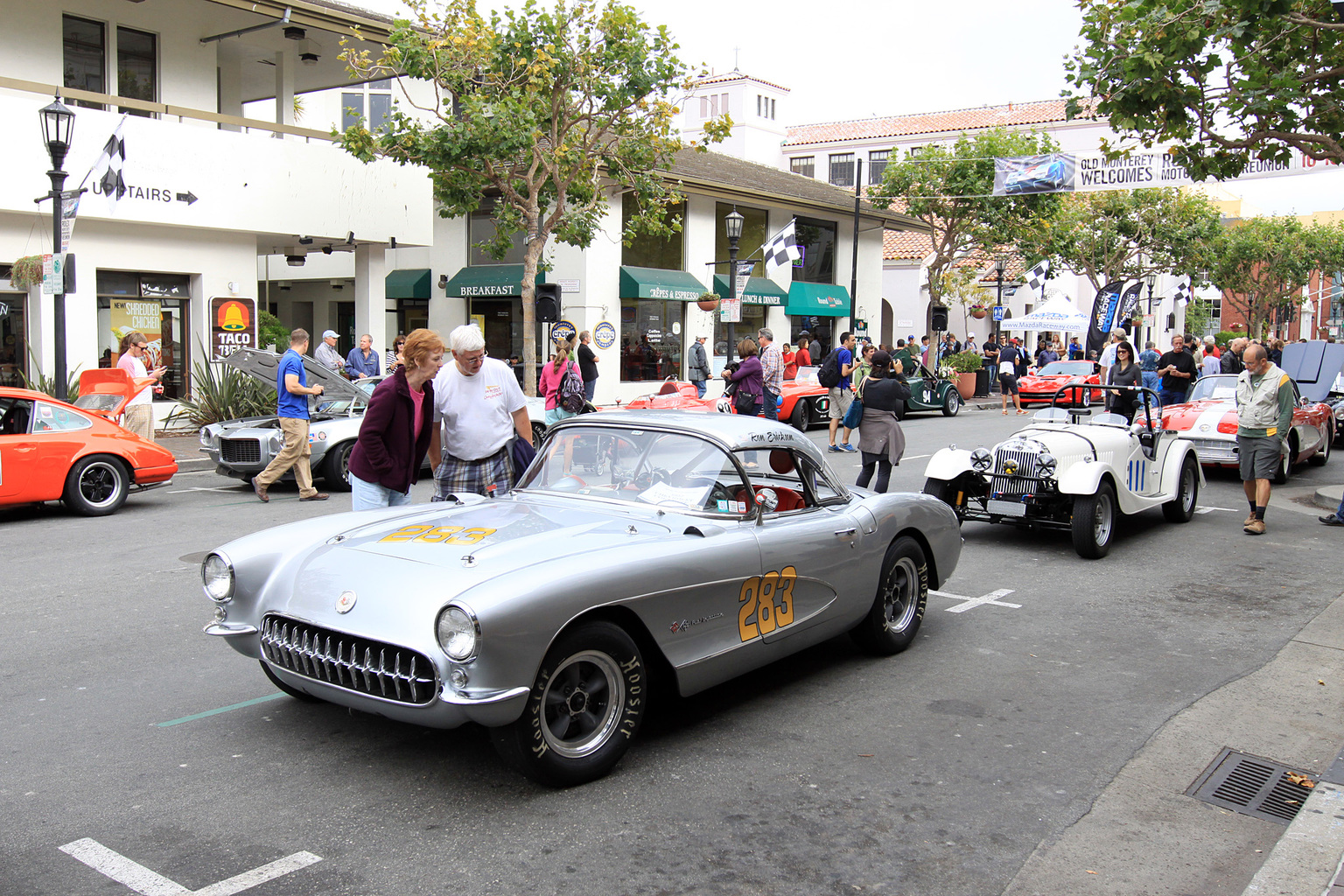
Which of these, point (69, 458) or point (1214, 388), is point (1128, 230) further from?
point (69, 458)

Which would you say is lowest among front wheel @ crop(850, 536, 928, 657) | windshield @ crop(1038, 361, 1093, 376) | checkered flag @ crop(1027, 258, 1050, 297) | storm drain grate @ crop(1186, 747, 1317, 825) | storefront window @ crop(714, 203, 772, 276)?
storm drain grate @ crop(1186, 747, 1317, 825)

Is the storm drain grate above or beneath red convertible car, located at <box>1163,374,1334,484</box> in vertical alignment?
beneath

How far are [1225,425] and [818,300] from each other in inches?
763

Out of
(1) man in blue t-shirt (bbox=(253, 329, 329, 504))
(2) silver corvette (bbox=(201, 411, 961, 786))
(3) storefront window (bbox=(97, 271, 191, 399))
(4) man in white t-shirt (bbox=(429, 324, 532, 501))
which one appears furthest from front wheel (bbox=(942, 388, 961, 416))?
(4) man in white t-shirt (bbox=(429, 324, 532, 501))

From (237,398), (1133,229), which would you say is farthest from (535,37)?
(1133,229)

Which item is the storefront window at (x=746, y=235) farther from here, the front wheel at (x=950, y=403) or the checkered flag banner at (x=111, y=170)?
the checkered flag banner at (x=111, y=170)

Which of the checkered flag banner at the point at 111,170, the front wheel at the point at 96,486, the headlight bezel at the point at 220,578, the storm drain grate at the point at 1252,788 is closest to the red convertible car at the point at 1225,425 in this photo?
the storm drain grate at the point at 1252,788

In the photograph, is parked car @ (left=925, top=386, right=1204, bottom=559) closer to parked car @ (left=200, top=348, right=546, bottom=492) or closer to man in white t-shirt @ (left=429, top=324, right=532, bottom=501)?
man in white t-shirt @ (left=429, top=324, right=532, bottom=501)

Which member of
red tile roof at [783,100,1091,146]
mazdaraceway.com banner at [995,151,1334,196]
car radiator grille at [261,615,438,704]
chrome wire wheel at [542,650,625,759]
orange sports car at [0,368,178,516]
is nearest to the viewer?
car radiator grille at [261,615,438,704]

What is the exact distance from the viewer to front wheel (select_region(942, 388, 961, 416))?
24.8m

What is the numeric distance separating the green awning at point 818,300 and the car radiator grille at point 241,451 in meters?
21.4

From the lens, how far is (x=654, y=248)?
27891 mm

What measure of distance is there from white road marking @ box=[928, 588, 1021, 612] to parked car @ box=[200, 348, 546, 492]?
565 cm

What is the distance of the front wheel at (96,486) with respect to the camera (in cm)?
1044
